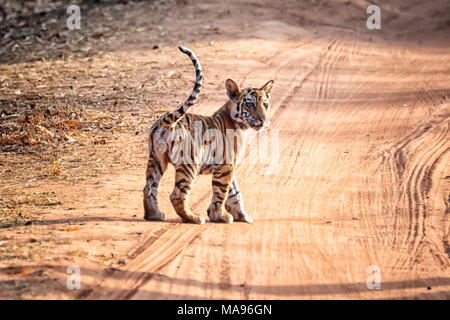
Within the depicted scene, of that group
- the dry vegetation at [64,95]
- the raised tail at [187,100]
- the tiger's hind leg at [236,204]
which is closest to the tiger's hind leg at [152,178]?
the raised tail at [187,100]

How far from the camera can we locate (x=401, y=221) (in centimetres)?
911

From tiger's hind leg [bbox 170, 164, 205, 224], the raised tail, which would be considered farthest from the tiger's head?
tiger's hind leg [bbox 170, 164, 205, 224]

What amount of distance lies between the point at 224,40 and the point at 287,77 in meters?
3.33

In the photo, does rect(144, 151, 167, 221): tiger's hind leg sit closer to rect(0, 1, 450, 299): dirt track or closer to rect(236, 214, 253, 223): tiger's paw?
rect(0, 1, 450, 299): dirt track

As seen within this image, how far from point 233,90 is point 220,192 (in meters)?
1.31

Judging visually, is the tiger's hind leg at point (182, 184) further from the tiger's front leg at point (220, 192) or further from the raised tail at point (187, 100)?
the raised tail at point (187, 100)

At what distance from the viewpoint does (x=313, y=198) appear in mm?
9875

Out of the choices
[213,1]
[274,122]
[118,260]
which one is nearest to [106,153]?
[274,122]

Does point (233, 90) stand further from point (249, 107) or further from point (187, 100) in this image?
point (187, 100)

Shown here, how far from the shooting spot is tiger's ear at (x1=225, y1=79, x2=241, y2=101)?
867cm

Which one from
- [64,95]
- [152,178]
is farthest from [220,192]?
[64,95]

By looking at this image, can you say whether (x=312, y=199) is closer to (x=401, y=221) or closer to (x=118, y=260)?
(x=401, y=221)

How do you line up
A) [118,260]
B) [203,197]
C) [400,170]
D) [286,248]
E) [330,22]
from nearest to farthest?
1. [118,260]
2. [286,248]
3. [203,197]
4. [400,170]
5. [330,22]

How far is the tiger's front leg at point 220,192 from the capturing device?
8383 mm
